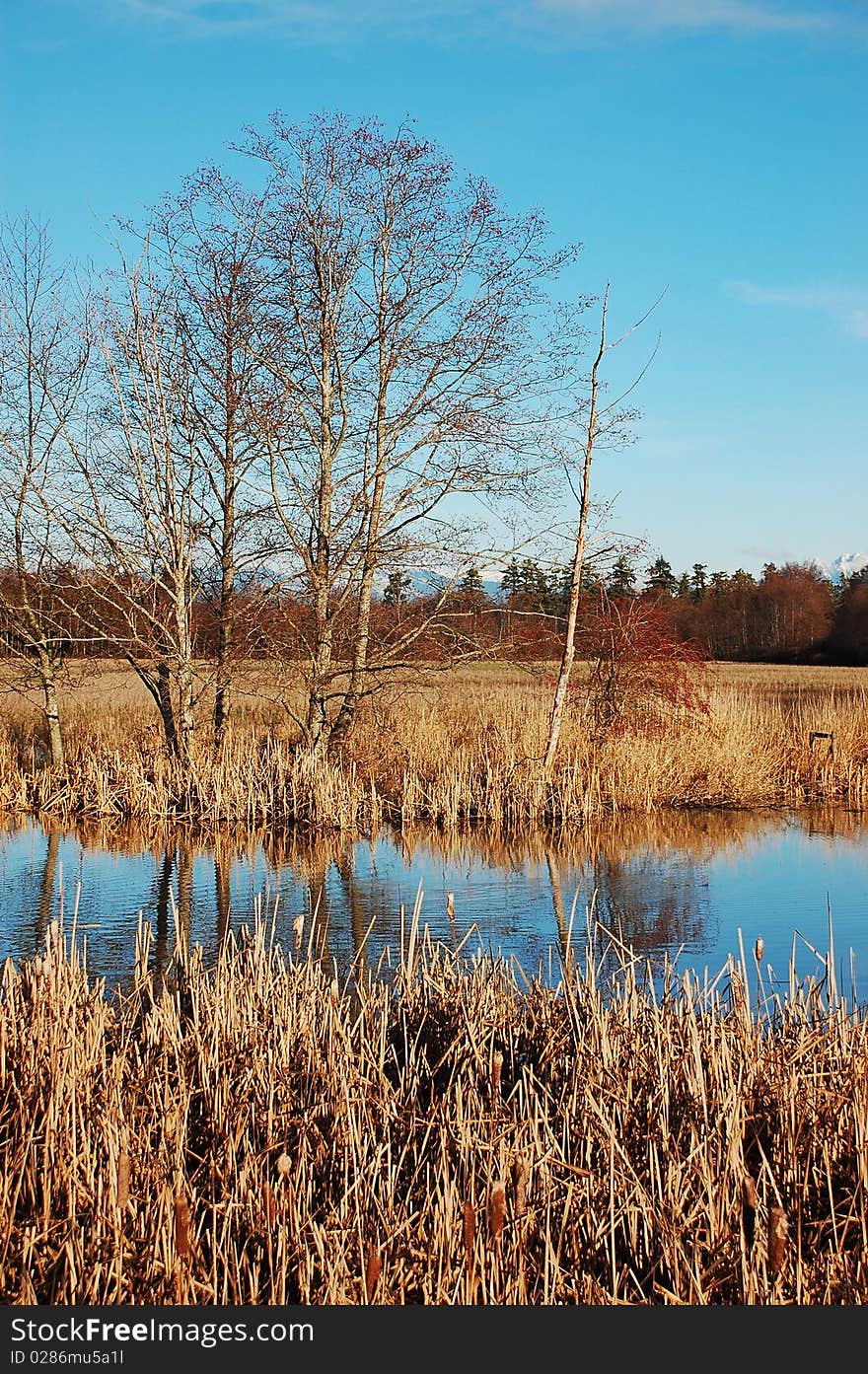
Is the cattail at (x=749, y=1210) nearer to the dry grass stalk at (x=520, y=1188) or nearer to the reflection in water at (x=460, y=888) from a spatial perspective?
the dry grass stalk at (x=520, y=1188)

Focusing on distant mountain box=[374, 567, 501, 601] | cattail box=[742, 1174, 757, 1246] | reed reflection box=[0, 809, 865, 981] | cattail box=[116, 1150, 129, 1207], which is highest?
distant mountain box=[374, 567, 501, 601]

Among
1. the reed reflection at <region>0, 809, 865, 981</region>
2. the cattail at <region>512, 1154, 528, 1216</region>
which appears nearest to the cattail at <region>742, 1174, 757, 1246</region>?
the cattail at <region>512, 1154, 528, 1216</region>

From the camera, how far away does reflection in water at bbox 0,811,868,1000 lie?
355 inches

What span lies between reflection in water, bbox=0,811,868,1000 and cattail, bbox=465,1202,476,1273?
11.4 feet

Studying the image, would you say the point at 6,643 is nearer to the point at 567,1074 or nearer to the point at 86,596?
the point at 86,596

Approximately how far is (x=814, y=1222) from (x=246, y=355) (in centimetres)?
1438

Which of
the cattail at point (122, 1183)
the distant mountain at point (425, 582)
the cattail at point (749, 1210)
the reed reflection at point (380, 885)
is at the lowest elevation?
the reed reflection at point (380, 885)

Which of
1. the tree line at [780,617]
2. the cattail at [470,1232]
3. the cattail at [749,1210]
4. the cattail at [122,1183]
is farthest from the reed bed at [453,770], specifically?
the tree line at [780,617]

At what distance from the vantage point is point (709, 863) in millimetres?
12484

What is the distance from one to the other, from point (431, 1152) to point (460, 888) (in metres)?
6.52

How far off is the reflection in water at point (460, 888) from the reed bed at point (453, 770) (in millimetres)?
685

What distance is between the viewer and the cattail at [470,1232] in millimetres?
3514

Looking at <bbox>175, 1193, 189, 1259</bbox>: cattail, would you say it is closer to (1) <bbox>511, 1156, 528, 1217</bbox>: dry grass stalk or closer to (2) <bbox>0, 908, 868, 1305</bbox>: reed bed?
(2) <bbox>0, 908, 868, 1305</bbox>: reed bed

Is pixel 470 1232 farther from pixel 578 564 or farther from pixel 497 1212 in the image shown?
pixel 578 564
